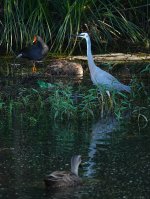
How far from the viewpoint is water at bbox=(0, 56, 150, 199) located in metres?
7.24

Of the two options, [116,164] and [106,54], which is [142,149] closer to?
[116,164]

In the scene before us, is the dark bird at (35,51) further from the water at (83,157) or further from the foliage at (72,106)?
the water at (83,157)

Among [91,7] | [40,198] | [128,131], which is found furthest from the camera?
[91,7]

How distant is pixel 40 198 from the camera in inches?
275

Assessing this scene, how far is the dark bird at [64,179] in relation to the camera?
23.1 ft

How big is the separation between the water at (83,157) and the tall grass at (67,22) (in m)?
6.54

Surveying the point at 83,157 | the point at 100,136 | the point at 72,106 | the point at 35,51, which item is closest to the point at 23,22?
the point at 35,51

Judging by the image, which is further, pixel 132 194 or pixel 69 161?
pixel 69 161

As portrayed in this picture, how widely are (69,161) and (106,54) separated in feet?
28.1

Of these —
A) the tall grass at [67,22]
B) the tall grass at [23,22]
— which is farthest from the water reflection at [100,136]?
the tall grass at [23,22]

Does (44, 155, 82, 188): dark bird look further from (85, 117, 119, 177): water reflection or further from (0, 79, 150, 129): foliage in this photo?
(0, 79, 150, 129): foliage

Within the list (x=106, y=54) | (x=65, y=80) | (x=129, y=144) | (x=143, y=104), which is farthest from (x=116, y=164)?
(x=106, y=54)

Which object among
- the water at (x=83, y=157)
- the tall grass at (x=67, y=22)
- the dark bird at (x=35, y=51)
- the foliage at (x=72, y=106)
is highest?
the tall grass at (x=67, y=22)

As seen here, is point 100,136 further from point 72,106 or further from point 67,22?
point 67,22
